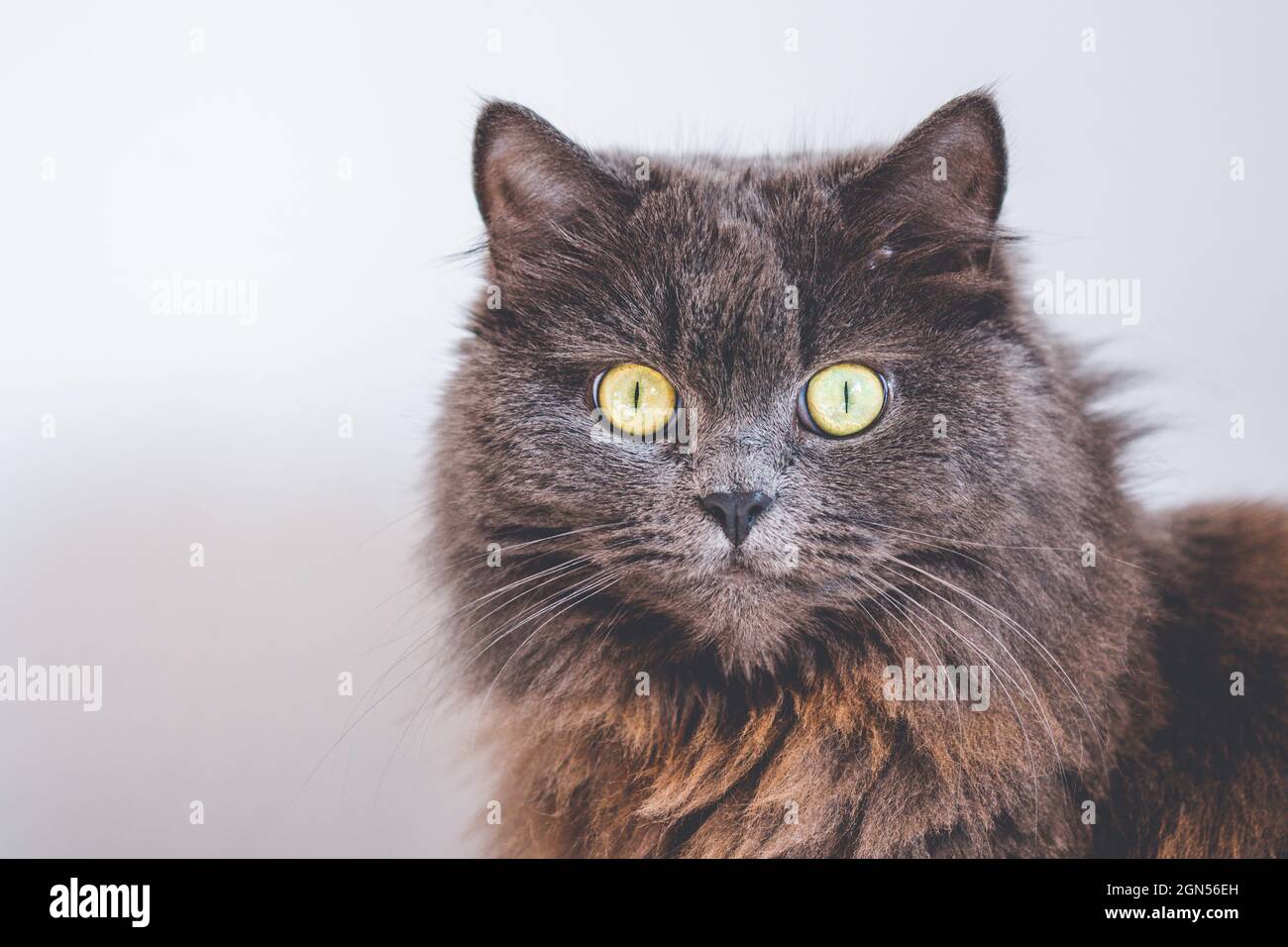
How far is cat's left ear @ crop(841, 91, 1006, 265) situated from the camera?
1.13m

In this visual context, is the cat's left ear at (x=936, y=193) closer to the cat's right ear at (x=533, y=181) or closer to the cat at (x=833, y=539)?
the cat at (x=833, y=539)

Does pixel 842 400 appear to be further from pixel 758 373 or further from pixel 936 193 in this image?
pixel 936 193

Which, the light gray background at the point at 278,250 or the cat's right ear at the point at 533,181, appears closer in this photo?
the cat's right ear at the point at 533,181

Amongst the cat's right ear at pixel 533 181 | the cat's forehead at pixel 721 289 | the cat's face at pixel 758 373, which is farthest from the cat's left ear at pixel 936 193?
the cat's right ear at pixel 533 181

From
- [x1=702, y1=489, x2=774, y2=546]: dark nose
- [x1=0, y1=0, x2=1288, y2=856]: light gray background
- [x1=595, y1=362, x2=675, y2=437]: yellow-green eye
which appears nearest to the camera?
[x1=702, y1=489, x2=774, y2=546]: dark nose

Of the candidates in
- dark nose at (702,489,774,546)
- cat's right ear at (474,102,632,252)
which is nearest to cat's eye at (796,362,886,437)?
dark nose at (702,489,774,546)

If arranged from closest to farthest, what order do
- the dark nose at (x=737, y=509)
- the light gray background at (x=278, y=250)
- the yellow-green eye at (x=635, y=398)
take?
the dark nose at (x=737, y=509) < the yellow-green eye at (x=635, y=398) < the light gray background at (x=278, y=250)

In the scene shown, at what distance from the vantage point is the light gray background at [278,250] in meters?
1.48

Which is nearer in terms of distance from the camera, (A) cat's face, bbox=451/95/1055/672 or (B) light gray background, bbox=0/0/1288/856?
(A) cat's face, bbox=451/95/1055/672

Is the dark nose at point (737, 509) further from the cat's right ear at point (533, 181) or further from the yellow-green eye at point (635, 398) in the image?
the cat's right ear at point (533, 181)

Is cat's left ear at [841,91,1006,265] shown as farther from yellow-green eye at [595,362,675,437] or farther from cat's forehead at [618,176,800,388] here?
yellow-green eye at [595,362,675,437]

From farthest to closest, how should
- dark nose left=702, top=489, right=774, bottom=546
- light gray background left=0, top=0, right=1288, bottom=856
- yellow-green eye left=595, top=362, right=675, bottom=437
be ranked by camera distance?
light gray background left=0, top=0, right=1288, bottom=856, yellow-green eye left=595, top=362, right=675, bottom=437, dark nose left=702, top=489, right=774, bottom=546

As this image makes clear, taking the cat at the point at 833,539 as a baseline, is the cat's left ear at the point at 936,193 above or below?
above

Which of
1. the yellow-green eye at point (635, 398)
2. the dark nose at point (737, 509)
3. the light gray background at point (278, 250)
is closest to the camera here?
the dark nose at point (737, 509)
